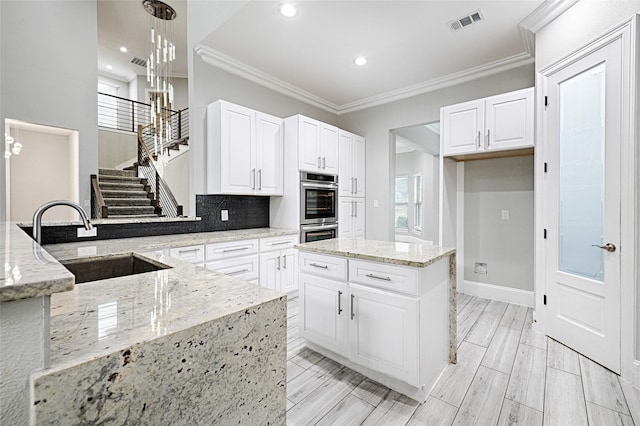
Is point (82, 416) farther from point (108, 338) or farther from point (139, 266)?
point (139, 266)

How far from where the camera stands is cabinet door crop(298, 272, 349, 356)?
2180 mm

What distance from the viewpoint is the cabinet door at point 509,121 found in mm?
3059

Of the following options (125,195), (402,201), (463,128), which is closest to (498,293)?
(463,128)

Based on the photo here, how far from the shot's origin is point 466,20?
2.88 meters

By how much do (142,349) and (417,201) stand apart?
9.49 meters

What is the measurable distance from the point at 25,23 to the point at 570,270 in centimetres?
704

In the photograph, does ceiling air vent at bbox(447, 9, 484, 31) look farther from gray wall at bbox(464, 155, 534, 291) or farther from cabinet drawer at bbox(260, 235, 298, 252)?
cabinet drawer at bbox(260, 235, 298, 252)

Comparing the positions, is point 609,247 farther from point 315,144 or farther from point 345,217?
point 315,144

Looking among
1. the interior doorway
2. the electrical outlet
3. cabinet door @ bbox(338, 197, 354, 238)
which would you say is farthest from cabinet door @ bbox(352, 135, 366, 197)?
the interior doorway

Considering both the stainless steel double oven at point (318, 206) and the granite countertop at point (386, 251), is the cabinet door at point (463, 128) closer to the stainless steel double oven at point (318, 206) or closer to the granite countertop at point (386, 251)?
the stainless steel double oven at point (318, 206)

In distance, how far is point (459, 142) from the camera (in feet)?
11.5

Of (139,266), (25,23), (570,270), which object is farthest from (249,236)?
(25,23)

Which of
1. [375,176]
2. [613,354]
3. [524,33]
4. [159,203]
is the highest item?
[524,33]

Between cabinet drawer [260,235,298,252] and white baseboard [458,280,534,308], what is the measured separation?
2.36m
